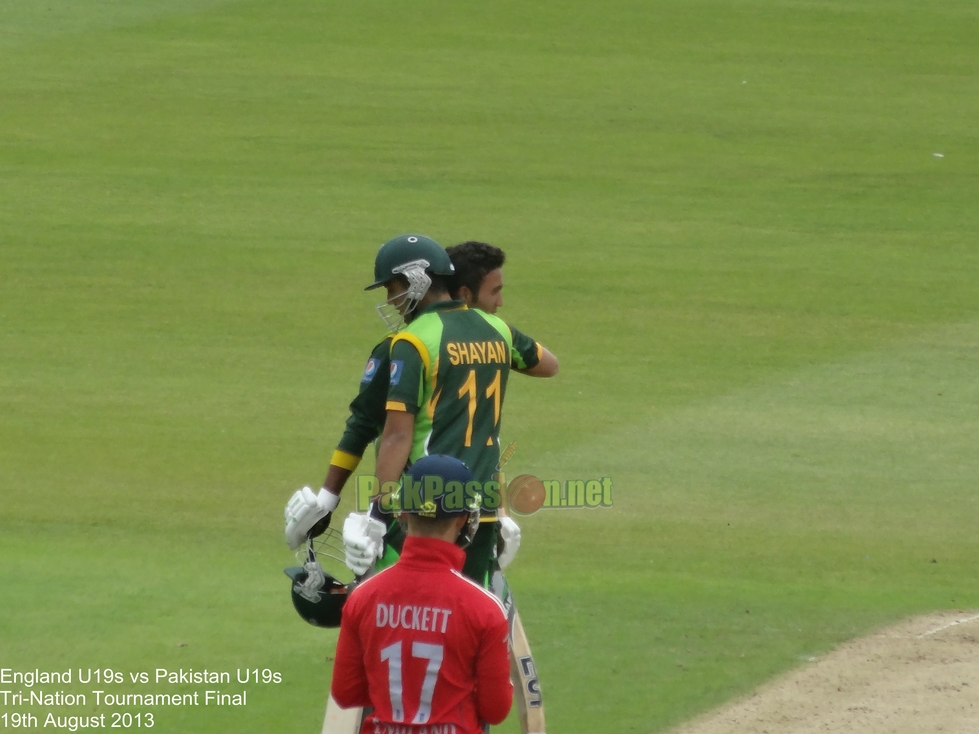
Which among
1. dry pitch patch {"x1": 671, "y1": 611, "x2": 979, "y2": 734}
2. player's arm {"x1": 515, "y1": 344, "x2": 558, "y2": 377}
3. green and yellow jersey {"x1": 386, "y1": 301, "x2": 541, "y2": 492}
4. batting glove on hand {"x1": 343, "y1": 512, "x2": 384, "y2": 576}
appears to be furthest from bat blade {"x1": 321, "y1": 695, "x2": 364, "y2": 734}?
dry pitch patch {"x1": 671, "y1": 611, "x2": 979, "y2": 734}

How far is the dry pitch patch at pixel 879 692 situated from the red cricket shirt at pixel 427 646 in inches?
93.5

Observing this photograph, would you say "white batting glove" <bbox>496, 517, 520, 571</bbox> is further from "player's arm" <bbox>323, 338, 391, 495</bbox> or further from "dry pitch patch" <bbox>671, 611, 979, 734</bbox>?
"dry pitch patch" <bbox>671, 611, 979, 734</bbox>

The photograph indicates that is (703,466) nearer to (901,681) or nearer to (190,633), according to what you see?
(901,681)

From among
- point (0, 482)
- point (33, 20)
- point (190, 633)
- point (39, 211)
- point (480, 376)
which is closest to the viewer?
point (480, 376)

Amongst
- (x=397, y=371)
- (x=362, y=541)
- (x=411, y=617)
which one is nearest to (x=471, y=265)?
(x=397, y=371)

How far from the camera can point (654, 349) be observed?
41.0ft

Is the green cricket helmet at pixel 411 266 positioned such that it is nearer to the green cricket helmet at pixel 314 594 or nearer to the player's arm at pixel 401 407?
the player's arm at pixel 401 407

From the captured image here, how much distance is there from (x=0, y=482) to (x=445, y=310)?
17.5 ft

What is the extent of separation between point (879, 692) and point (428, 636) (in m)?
3.23

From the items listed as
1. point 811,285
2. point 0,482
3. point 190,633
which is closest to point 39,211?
point 0,482

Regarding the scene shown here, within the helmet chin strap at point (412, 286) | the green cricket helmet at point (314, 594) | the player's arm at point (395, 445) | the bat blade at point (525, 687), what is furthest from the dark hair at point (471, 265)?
the bat blade at point (525, 687)

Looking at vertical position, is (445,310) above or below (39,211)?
below

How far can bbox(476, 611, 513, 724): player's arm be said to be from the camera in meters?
3.88

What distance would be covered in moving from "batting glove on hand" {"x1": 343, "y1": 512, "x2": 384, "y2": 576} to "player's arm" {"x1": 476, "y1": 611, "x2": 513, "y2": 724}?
3.17 feet
